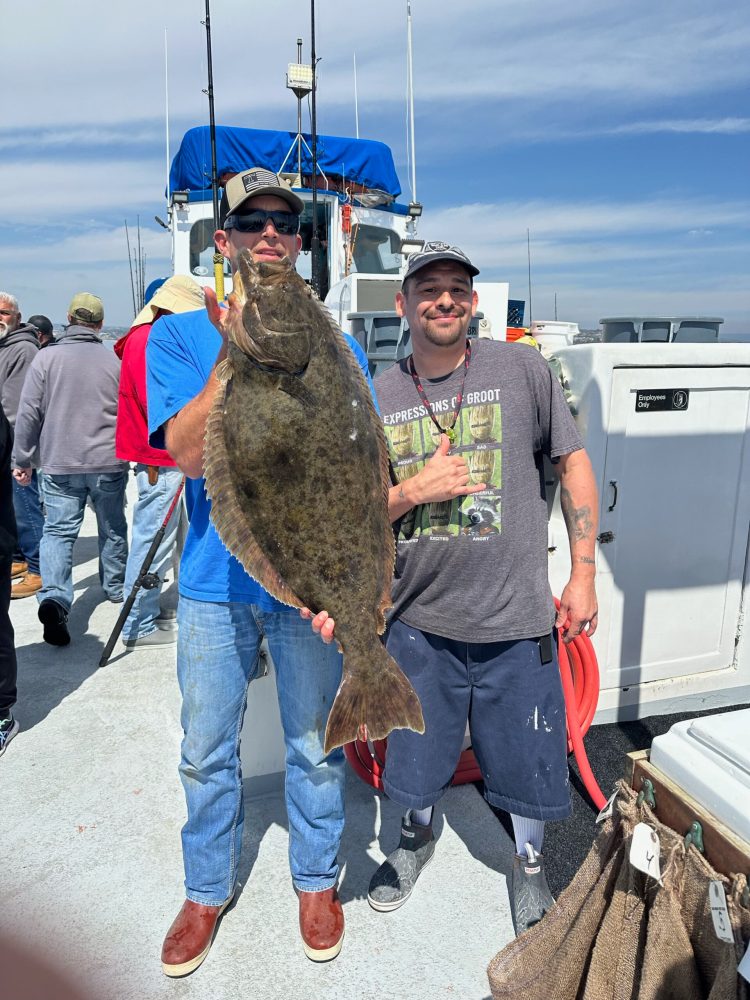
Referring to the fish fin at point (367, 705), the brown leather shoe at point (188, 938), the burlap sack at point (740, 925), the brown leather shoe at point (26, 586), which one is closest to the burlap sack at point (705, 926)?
the burlap sack at point (740, 925)

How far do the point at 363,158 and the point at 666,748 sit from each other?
366 inches

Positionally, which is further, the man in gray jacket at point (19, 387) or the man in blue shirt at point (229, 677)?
the man in gray jacket at point (19, 387)

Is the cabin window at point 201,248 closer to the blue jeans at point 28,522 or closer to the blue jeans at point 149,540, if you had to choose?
→ the blue jeans at point 28,522

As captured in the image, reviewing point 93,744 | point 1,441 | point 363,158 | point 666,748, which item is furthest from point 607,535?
point 363,158

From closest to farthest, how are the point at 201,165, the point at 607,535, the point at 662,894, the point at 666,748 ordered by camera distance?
the point at 662,894 < the point at 666,748 < the point at 607,535 < the point at 201,165

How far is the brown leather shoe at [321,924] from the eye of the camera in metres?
2.35

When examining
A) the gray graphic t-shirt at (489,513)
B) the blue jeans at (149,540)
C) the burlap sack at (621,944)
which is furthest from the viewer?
the blue jeans at (149,540)

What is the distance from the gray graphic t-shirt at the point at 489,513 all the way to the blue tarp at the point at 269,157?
6.88 m

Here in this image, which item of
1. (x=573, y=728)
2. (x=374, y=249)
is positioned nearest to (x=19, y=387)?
(x=573, y=728)

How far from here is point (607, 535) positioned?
357 cm

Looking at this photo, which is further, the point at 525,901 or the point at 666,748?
the point at 525,901

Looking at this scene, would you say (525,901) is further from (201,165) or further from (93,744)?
(201,165)

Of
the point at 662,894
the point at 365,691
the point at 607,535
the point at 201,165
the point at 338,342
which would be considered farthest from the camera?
the point at 201,165

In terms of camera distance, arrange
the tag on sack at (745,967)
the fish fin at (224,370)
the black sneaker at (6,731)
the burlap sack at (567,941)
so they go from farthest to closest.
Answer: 1. the black sneaker at (6,731)
2. the fish fin at (224,370)
3. the burlap sack at (567,941)
4. the tag on sack at (745,967)
